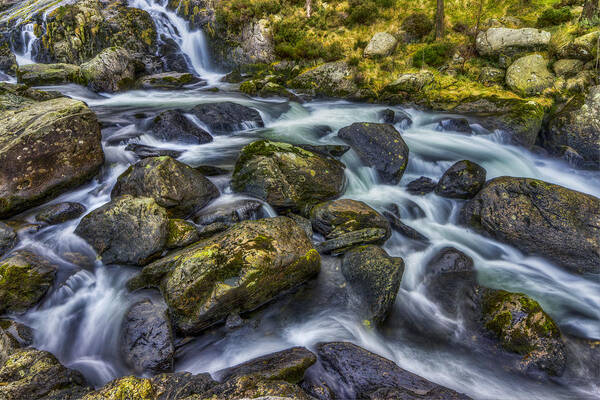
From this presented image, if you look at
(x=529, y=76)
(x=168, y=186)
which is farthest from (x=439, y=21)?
(x=168, y=186)

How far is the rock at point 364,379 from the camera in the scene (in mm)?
3766

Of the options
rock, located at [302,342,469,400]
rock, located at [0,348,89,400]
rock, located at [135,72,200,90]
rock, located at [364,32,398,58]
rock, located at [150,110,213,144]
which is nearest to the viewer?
rock, located at [0,348,89,400]

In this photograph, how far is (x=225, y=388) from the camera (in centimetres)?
332

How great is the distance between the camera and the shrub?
1493 cm

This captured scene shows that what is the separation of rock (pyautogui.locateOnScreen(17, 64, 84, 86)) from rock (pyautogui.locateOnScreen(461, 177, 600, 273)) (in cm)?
1796

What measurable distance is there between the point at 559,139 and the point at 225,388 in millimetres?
11576

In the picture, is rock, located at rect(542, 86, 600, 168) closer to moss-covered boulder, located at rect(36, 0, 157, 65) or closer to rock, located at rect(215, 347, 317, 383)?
rock, located at rect(215, 347, 317, 383)

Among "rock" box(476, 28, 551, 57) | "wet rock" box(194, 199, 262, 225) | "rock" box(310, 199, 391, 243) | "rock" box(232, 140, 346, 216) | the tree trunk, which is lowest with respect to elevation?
"rock" box(310, 199, 391, 243)

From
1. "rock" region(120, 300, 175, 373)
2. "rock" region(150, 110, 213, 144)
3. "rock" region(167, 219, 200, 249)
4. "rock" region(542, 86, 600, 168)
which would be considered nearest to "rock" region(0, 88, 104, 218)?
"rock" region(150, 110, 213, 144)

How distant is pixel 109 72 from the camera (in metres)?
15.2

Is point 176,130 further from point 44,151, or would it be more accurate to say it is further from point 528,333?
point 528,333

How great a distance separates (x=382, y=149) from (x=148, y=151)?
677 centimetres

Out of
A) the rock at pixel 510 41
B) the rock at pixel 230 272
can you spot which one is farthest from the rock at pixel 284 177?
the rock at pixel 510 41

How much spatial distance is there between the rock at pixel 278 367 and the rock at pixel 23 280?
11.3 ft
